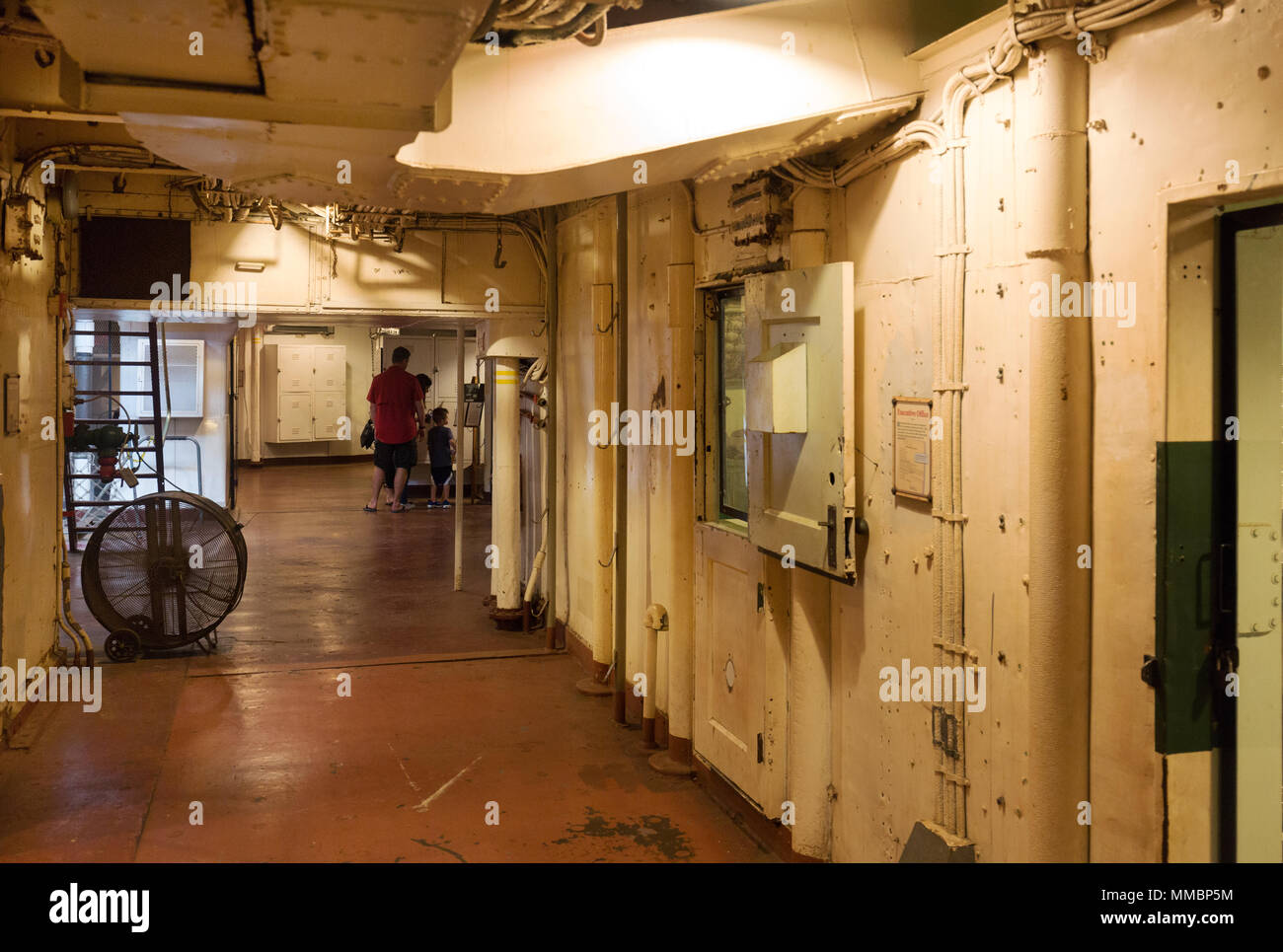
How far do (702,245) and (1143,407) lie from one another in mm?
2584

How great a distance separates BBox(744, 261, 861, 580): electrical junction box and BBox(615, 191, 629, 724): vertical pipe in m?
1.72

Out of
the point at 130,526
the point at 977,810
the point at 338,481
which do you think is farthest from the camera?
the point at 338,481

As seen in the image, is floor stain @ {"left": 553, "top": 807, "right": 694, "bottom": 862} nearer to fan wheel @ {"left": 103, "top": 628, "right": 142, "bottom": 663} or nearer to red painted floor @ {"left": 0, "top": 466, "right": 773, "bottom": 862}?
red painted floor @ {"left": 0, "top": 466, "right": 773, "bottom": 862}

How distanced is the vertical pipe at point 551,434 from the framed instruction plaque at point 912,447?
13.4ft

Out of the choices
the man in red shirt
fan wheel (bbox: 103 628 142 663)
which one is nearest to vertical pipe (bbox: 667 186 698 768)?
fan wheel (bbox: 103 628 142 663)

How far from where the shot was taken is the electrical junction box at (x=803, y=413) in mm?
3303

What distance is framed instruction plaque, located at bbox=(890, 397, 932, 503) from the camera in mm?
3039

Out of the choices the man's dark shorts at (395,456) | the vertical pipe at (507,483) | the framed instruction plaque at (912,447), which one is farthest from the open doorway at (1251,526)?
the man's dark shorts at (395,456)

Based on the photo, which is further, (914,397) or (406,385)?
(406,385)

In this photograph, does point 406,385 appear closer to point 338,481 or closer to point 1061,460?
point 338,481

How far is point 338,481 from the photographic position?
1612 centimetres

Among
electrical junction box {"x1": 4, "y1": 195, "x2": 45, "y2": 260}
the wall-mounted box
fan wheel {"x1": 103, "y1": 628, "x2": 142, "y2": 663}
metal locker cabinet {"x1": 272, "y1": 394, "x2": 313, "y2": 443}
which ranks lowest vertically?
fan wheel {"x1": 103, "y1": 628, "x2": 142, "y2": 663}
